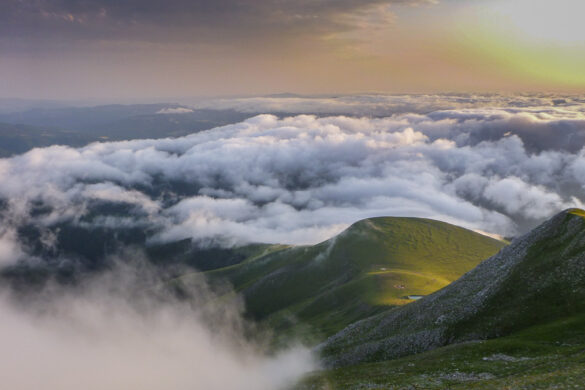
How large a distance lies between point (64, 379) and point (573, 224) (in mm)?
229971

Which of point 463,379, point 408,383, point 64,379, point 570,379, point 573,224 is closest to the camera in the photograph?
point 570,379

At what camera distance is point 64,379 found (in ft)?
633

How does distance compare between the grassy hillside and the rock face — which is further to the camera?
the rock face

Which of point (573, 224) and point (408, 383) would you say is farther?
point (573, 224)

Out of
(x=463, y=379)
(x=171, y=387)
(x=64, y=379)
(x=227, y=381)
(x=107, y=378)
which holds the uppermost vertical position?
(x=463, y=379)

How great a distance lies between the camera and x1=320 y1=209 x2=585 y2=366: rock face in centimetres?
6619

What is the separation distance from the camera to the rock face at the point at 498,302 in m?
66.2

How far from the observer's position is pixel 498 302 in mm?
73375

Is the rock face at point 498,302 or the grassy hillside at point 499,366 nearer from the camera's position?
the grassy hillside at point 499,366

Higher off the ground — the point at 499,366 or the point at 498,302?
the point at 499,366

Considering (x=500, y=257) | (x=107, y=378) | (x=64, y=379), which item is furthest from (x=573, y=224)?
(x=64, y=379)

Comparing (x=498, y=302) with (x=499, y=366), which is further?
(x=498, y=302)

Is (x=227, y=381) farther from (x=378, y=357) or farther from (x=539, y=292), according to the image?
(x=539, y=292)

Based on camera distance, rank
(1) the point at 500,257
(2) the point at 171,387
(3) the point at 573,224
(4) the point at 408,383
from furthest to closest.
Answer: (2) the point at 171,387 < (1) the point at 500,257 < (3) the point at 573,224 < (4) the point at 408,383
